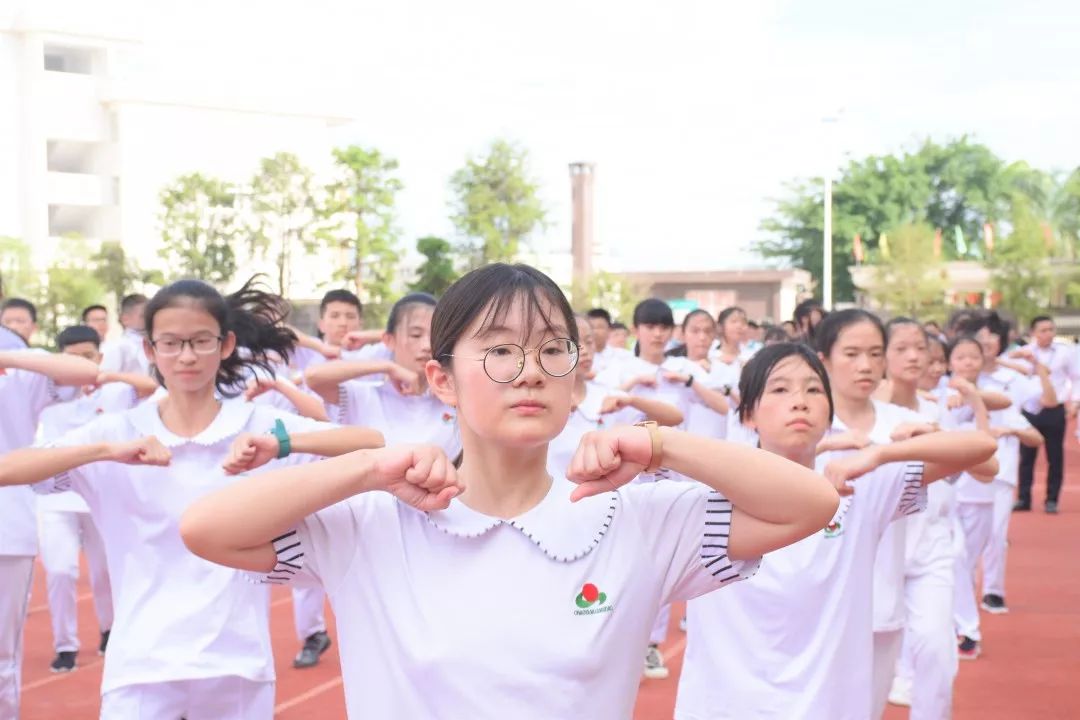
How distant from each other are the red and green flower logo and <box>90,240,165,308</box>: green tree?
117 feet

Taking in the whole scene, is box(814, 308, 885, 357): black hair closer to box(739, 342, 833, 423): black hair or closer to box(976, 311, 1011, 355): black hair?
box(739, 342, 833, 423): black hair

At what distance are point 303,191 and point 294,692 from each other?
3057 cm

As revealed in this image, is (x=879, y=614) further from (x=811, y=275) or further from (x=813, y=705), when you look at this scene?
(x=811, y=275)

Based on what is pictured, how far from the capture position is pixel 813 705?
4250mm

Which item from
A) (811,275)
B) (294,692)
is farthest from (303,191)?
(294,692)

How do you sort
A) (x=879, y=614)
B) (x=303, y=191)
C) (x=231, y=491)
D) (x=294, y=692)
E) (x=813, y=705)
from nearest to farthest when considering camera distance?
(x=231, y=491), (x=813, y=705), (x=879, y=614), (x=294, y=692), (x=303, y=191)

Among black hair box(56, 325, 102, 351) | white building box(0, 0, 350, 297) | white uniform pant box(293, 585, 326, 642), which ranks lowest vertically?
white uniform pant box(293, 585, 326, 642)

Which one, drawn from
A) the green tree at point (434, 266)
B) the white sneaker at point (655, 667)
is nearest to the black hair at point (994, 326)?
the white sneaker at point (655, 667)

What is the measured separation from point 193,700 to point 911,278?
3988 centimetres

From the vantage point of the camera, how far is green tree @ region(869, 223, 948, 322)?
42.3m

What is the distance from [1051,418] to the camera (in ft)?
48.3

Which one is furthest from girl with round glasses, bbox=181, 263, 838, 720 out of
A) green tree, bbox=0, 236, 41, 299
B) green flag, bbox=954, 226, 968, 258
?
green flag, bbox=954, 226, 968, 258

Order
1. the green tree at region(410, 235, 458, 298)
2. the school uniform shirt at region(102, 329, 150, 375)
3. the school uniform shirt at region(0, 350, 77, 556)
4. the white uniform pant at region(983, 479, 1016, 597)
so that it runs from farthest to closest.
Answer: the green tree at region(410, 235, 458, 298)
the white uniform pant at region(983, 479, 1016, 597)
the school uniform shirt at region(102, 329, 150, 375)
the school uniform shirt at region(0, 350, 77, 556)

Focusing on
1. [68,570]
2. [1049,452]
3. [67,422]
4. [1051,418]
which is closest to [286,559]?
[68,570]
